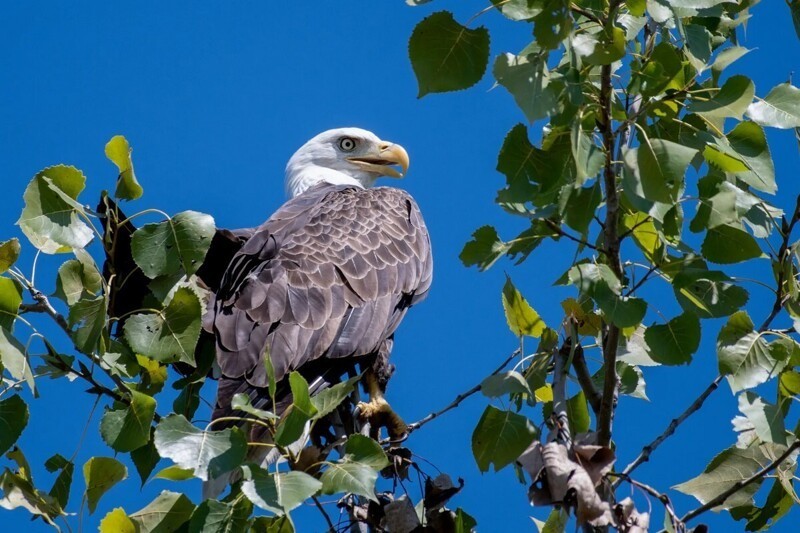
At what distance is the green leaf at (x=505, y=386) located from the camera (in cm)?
275

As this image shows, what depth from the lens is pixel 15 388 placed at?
285cm

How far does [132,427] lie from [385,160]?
447 cm

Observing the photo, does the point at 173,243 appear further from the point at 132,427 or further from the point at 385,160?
the point at 385,160

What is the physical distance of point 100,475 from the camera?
2.90 metres

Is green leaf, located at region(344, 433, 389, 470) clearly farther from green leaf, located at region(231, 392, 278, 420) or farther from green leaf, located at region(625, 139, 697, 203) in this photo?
green leaf, located at region(625, 139, 697, 203)

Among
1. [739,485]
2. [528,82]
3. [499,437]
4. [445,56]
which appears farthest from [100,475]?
[739,485]

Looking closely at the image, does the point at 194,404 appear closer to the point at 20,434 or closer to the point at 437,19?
the point at 20,434

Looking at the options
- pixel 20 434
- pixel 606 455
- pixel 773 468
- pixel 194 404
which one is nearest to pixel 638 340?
pixel 773 468

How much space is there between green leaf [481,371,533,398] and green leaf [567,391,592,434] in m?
0.23

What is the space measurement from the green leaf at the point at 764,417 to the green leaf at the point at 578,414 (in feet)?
1.31

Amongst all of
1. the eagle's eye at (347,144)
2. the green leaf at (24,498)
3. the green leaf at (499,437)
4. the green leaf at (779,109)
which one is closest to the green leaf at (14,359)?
the green leaf at (24,498)

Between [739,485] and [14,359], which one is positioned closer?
[14,359]

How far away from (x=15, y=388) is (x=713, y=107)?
6.12 feet

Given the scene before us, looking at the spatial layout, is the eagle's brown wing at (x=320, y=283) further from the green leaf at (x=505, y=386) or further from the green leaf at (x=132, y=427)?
the green leaf at (x=505, y=386)
